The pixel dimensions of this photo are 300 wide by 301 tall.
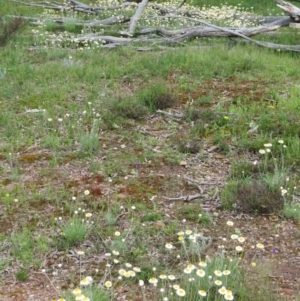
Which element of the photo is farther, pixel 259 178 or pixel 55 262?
pixel 259 178

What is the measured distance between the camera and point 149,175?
19.1ft

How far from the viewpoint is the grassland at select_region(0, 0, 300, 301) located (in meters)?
4.15

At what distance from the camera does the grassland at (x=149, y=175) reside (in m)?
4.15

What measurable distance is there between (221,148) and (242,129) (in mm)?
549

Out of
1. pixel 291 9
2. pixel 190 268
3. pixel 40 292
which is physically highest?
pixel 291 9

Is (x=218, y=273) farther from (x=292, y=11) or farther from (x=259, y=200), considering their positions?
(x=292, y=11)

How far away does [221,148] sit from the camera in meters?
6.48

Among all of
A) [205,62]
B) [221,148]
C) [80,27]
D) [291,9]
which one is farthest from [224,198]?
[80,27]

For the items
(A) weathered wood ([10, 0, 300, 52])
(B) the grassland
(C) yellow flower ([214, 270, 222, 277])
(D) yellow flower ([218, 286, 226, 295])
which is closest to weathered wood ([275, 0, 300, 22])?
(A) weathered wood ([10, 0, 300, 52])

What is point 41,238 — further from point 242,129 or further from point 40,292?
point 242,129

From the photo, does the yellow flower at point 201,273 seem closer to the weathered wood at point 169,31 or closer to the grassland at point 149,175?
the grassland at point 149,175

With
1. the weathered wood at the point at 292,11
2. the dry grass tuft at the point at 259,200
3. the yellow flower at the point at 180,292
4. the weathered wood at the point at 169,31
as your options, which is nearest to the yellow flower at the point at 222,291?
the yellow flower at the point at 180,292

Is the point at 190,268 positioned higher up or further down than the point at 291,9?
further down

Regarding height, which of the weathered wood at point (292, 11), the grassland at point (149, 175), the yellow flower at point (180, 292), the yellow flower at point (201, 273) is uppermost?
the weathered wood at point (292, 11)
